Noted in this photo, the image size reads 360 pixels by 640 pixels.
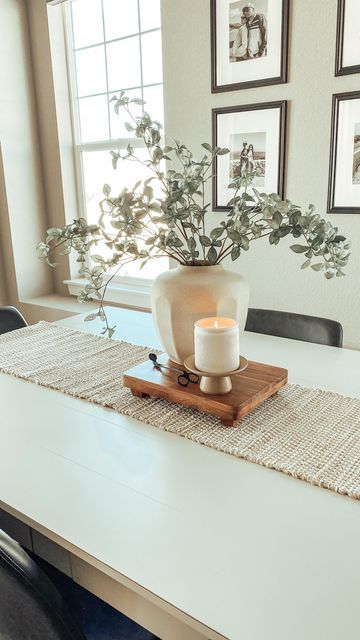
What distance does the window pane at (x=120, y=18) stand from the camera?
276 cm

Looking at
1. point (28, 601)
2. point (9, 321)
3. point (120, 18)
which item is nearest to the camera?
point (28, 601)

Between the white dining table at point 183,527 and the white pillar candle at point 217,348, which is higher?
the white pillar candle at point 217,348

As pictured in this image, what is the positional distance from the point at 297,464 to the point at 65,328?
3.59 ft

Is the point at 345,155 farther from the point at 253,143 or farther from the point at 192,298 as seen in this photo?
the point at 192,298

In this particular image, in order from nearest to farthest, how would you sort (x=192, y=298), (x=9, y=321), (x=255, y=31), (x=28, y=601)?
(x=28, y=601), (x=192, y=298), (x=9, y=321), (x=255, y=31)

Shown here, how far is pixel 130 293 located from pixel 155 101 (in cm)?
110

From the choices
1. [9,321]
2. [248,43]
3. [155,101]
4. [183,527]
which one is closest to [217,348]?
[183,527]

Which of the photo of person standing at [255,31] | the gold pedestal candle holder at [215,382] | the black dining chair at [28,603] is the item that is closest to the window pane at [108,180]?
the photo of person standing at [255,31]

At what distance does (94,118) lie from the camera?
122 inches

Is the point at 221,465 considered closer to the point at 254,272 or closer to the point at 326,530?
the point at 326,530

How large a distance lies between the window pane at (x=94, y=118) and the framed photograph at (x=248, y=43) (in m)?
0.95

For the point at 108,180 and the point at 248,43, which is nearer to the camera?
the point at 248,43

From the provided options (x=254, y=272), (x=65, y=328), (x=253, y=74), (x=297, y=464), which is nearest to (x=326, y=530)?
(x=297, y=464)

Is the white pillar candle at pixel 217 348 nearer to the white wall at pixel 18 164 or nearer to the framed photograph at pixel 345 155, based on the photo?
the framed photograph at pixel 345 155
